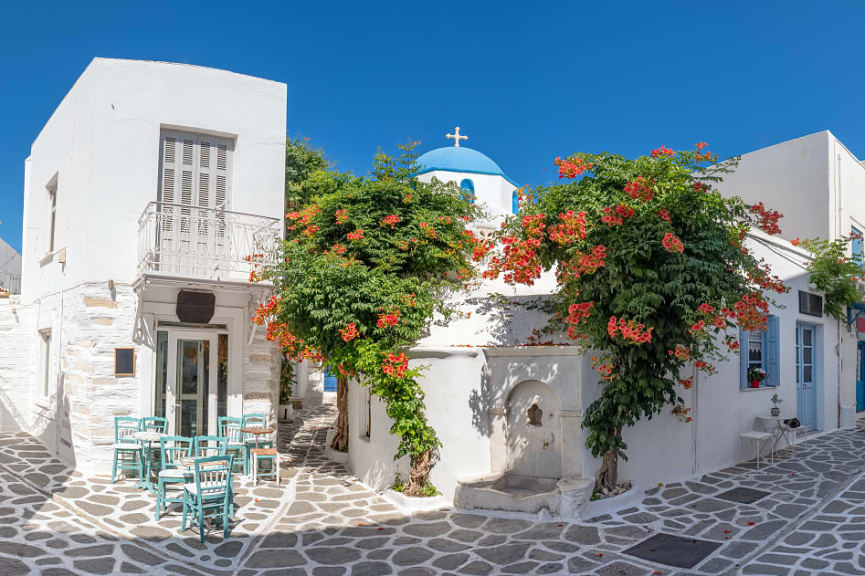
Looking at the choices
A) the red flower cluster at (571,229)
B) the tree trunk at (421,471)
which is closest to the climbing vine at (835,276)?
the red flower cluster at (571,229)

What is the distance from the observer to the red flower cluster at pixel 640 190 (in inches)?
298

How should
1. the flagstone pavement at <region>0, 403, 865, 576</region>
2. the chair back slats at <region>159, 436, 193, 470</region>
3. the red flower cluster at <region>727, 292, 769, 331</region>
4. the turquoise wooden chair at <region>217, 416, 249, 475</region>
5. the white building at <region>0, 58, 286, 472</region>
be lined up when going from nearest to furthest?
1. the flagstone pavement at <region>0, 403, 865, 576</region>
2. the red flower cluster at <region>727, 292, 769, 331</region>
3. the chair back slats at <region>159, 436, 193, 470</region>
4. the turquoise wooden chair at <region>217, 416, 249, 475</region>
5. the white building at <region>0, 58, 286, 472</region>

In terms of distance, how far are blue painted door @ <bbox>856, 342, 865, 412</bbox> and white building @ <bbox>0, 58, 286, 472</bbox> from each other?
1500cm

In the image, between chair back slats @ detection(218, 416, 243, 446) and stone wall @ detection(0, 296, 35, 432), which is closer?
chair back slats @ detection(218, 416, 243, 446)

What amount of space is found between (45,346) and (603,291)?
36.9 ft

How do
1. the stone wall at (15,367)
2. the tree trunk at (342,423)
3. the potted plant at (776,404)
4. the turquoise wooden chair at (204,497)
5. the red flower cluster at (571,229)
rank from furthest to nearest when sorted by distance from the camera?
1. the stone wall at (15,367)
2. the tree trunk at (342,423)
3. the potted plant at (776,404)
4. the red flower cluster at (571,229)
5. the turquoise wooden chair at (204,497)

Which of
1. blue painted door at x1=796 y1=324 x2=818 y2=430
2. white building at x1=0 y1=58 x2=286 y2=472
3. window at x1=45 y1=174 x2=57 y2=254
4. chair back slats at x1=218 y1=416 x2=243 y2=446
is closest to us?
white building at x1=0 y1=58 x2=286 y2=472

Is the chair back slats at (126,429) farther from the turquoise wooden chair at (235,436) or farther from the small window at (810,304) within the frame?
the small window at (810,304)

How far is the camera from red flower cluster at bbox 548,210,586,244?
25.3 ft

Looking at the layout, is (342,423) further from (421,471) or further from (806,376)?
(806,376)

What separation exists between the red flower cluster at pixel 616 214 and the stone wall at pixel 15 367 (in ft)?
40.0

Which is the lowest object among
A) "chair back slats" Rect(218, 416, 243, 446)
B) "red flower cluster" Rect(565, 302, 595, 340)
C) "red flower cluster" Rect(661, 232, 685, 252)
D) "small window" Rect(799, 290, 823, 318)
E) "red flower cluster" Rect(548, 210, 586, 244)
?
"chair back slats" Rect(218, 416, 243, 446)

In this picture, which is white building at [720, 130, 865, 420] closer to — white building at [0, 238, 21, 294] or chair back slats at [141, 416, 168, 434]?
chair back slats at [141, 416, 168, 434]

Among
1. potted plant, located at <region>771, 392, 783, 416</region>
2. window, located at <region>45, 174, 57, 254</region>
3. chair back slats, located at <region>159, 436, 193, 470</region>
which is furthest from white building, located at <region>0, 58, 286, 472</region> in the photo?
potted plant, located at <region>771, 392, 783, 416</region>
